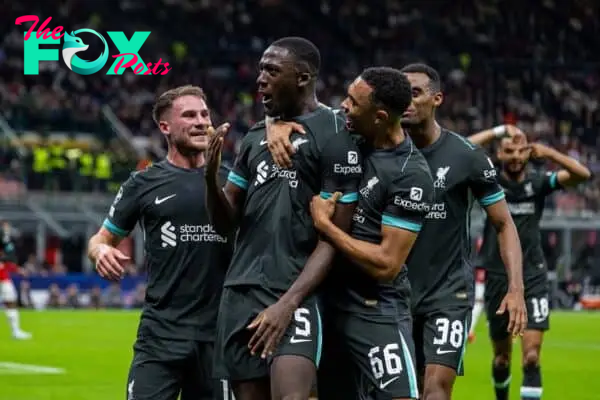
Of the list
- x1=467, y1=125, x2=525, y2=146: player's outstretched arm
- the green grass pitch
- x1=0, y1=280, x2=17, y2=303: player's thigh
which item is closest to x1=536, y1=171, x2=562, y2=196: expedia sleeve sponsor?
x1=467, y1=125, x2=525, y2=146: player's outstretched arm

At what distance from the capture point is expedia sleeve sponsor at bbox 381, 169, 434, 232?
6.96m

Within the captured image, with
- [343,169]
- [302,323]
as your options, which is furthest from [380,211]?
[302,323]

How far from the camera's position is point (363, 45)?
47938mm

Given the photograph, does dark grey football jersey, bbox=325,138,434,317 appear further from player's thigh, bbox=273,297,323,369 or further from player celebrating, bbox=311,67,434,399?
player's thigh, bbox=273,297,323,369

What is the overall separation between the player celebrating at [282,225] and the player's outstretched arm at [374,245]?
98 millimetres

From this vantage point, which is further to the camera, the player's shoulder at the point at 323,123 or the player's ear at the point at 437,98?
the player's ear at the point at 437,98

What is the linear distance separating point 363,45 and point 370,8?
2.79 m

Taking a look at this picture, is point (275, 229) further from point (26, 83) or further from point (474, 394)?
point (26, 83)

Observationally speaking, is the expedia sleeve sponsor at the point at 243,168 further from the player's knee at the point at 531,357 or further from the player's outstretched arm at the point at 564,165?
the player's knee at the point at 531,357

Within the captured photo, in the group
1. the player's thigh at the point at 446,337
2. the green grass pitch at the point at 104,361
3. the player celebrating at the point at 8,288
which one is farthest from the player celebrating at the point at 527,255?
the player celebrating at the point at 8,288

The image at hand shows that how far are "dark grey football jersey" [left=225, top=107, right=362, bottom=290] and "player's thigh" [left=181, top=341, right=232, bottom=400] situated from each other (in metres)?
0.92

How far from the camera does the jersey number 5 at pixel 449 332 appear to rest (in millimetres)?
8664

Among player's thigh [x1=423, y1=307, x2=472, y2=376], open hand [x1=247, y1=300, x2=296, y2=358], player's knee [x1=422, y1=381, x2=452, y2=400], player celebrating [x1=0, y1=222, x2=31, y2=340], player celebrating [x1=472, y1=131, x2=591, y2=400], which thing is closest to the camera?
open hand [x1=247, y1=300, x2=296, y2=358]

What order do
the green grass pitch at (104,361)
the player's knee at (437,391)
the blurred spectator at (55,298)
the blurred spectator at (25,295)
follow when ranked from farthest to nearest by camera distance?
the blurred spectator at (55,298), the blurred spectator at (25,295), the green grass pitch at (104,361), the player's knee at (437,391)
